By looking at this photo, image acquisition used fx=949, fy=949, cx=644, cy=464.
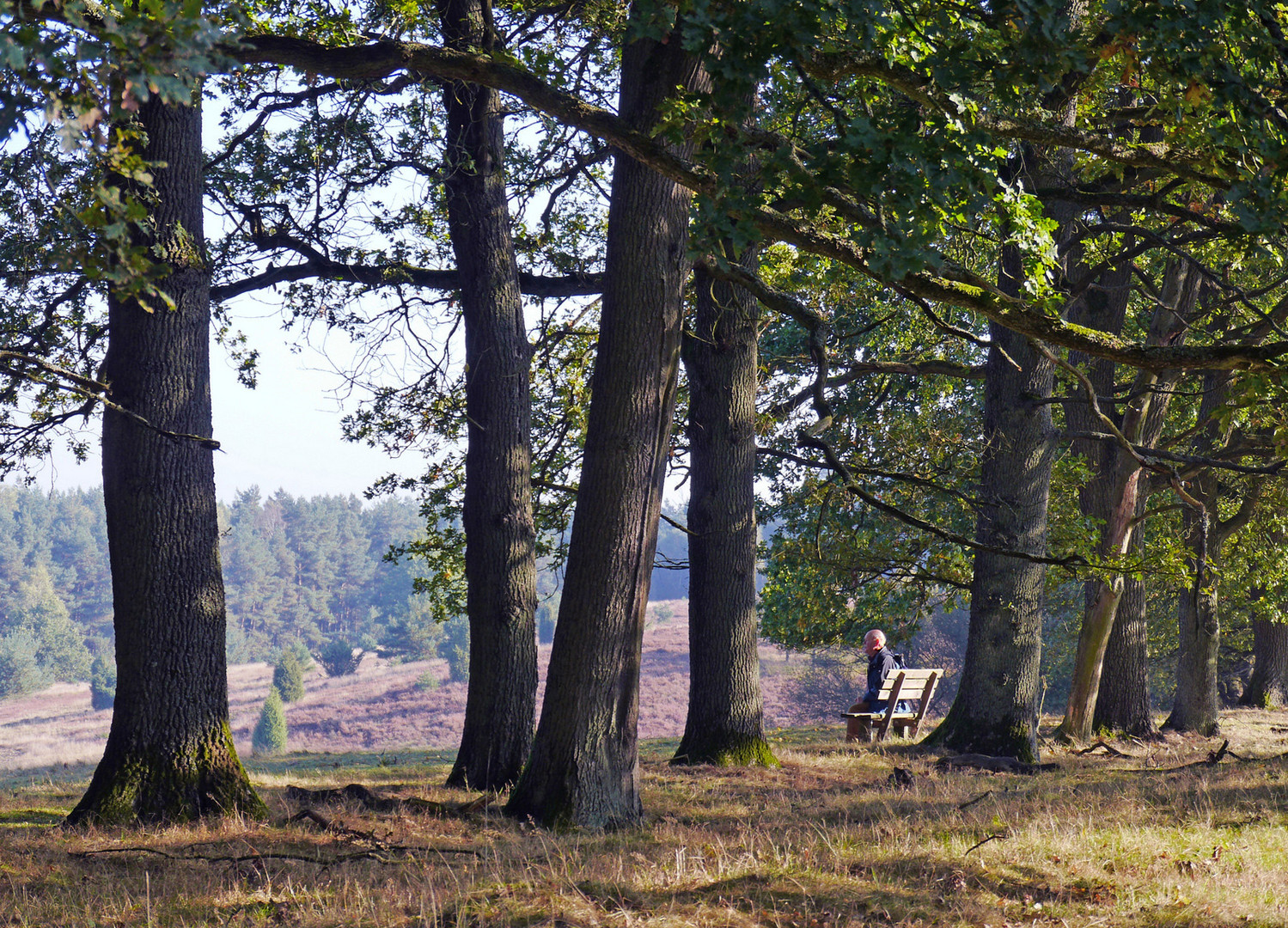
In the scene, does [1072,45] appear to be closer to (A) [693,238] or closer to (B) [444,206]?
(A) [693,238]

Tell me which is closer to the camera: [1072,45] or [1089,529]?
[1072,45]

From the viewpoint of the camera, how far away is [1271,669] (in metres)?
22.3

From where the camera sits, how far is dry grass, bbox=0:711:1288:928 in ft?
14.3

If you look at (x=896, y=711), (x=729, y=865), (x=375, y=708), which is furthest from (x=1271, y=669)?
(x=375, y=708)

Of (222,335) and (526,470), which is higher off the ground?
(222,335)

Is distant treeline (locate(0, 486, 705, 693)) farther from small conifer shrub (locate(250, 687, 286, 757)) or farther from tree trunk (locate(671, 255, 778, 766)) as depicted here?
tree trunk (locate(671, 255, 778, 766))

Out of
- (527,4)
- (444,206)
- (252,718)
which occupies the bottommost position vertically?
(252,718)

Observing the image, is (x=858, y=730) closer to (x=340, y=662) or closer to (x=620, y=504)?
(x=620, y=504)

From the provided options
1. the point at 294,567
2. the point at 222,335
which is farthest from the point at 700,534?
the point at 294,567

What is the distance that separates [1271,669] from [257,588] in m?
118

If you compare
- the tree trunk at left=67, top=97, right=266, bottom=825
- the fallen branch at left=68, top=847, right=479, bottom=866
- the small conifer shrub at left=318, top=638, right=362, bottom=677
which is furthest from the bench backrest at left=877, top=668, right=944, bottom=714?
the small conifer shrub at left=318, top=638, right=362, bottom=677

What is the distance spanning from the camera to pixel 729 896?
457 centimetres

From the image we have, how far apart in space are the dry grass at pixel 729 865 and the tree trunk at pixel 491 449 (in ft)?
6.25

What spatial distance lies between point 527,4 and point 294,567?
12645cm
